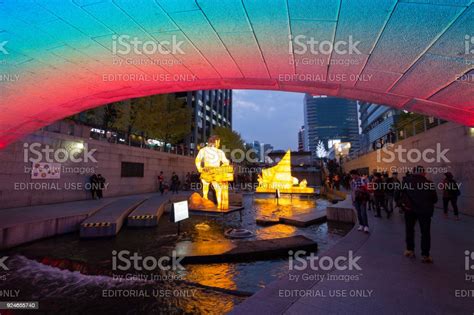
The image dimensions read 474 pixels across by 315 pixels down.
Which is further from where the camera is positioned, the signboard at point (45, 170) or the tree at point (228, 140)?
the tree at point (228, 140)

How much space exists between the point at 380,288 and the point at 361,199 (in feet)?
13.7

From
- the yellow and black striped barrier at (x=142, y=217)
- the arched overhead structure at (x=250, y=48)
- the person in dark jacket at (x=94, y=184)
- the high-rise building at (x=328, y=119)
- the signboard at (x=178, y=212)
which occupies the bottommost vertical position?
the yellow and black striped barrier at (x=142, y=217)

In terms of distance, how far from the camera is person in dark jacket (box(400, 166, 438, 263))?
Answer: 4664mm

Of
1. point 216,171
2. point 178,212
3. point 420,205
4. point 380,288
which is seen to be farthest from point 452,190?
point 178,212

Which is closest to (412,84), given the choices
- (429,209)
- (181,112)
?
(429,209)

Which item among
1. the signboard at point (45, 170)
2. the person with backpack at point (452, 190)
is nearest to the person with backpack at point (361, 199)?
the person with backpack at point (452, 190)

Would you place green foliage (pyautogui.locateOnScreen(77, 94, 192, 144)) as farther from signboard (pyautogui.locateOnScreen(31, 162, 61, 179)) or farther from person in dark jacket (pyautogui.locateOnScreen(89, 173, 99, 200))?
signboard (pyautogui.locateOnScreen(31, 162, 61, 179))

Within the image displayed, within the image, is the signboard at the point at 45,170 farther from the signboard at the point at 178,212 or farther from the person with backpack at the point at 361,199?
the person with backpack at the point at 361,199

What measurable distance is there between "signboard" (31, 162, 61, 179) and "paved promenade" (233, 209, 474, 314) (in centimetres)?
1502

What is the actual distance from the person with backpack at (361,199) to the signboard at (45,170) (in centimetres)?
1603

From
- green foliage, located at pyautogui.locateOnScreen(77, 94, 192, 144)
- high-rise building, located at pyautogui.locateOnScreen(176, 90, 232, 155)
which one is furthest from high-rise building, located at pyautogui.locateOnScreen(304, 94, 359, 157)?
green foliage, located at pyautogui.locateOnScreen(77, 94, 192, 144)

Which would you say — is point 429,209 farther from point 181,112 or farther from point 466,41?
point 181,112

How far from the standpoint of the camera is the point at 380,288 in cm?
355

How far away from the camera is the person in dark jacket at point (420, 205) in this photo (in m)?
4.66
